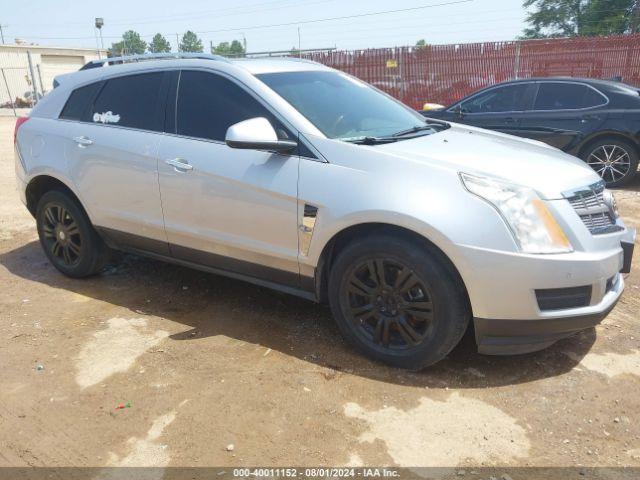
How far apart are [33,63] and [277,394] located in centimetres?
4410

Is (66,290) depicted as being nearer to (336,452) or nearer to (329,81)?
(329,81)

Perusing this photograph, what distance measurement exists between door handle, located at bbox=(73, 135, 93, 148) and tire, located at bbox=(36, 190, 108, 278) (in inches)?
20.5

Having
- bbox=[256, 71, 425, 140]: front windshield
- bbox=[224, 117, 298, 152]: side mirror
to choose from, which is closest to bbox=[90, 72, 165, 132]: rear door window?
bbox=[256, 71, 425, 140]: front windshield

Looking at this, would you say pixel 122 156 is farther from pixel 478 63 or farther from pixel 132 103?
pixel 478 63

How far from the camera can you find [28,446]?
8.54ft

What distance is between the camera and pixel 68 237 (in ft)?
15.3

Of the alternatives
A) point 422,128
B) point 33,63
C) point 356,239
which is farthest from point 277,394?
point 33,63

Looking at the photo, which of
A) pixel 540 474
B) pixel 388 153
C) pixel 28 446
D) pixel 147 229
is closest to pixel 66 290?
pixel 147 229

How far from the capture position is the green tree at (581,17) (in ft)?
120

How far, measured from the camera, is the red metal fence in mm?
13922

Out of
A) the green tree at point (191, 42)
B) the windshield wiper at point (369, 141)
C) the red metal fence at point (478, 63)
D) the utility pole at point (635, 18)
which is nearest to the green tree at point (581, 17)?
the utility pole at point (635, 18)

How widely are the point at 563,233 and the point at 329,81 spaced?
2.02 m

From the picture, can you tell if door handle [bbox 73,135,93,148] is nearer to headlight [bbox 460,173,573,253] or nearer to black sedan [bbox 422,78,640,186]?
headlight [bbox 460,173,573,253]

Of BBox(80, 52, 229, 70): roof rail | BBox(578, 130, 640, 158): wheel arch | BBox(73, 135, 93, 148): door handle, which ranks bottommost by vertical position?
BBox(578, 130, 640, 158): wheel arch
